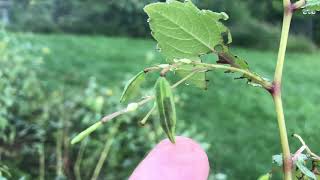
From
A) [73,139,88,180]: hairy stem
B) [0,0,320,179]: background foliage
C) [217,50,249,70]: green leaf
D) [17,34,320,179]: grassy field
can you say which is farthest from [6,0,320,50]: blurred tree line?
[217,50,249,70]: green leaf

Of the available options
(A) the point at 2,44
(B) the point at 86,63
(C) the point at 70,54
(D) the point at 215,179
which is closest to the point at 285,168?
(D) the point at 215,179

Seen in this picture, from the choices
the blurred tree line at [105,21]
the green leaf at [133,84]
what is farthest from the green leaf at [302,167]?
the blurred tree line at [105,21]

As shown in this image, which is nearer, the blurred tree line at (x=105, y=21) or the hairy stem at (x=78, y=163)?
the hairy stem at (x=78, y=163)

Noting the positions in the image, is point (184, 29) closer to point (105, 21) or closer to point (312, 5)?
point (312, 5)

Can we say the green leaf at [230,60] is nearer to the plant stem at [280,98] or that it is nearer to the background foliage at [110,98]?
the plant stem at [280,98]

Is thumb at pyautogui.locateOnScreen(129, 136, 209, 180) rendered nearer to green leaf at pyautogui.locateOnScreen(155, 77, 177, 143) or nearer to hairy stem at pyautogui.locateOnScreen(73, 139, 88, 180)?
green leaf at pyautogui.locateOnScreen(155, 77, 177, 143)

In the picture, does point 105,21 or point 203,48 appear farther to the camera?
point 105,21

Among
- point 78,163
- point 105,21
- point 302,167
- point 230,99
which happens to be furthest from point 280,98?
point 105,21
